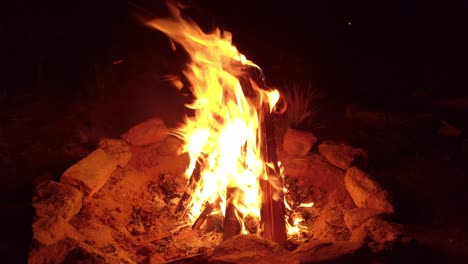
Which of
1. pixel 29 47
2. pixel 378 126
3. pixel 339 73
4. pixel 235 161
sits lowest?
pixel 235 161

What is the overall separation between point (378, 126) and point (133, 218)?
2.93 m

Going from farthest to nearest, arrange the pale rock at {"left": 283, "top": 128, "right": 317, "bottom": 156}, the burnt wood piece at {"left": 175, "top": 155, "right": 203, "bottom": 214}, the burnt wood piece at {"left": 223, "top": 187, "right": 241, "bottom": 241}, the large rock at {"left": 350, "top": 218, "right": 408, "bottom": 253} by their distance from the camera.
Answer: the pale rock at {"left": 283, "top": 128, "right": 317, "bottom": 156} → the burnt wood piece at {"left": 175, "top": 155, "right": 203, "bottom": 214} → the burnt wood piece at {"left": 223, "top": 187, "right": 241, "bottom": 241} → the large rock at {"left": 350, "top": 218, "right": 408, "bottom": 253}

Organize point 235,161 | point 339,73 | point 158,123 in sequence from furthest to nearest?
point 339,73
point 158,123
point 235,161

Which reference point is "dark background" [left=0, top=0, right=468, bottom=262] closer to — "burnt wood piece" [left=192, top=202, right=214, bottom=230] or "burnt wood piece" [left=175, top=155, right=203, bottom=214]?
"burnt wood piece" [left=175, top=155, right=203, bottom=214]

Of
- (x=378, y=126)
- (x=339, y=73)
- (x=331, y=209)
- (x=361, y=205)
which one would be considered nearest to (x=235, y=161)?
(x=331, y=209)

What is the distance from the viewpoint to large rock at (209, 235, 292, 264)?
2.34 metres

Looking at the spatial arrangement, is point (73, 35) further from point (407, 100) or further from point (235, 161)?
point (407, 100)

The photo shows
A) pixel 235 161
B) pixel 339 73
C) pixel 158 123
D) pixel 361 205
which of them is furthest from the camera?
pixel 339 73

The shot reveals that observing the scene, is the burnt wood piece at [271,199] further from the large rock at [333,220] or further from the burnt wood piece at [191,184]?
the burnt wood piece at [191,184]

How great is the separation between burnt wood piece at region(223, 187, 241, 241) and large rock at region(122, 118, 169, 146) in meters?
1.38

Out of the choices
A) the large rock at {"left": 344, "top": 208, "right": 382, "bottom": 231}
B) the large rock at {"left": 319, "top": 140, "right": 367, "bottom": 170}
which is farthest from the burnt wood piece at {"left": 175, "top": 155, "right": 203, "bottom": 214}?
the large rock at {"left": 344, "top": 208, "right": 382, "bottom": 231}

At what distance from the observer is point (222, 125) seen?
3.80m

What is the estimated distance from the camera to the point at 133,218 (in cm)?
338

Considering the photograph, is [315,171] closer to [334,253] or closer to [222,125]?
[222,125]
